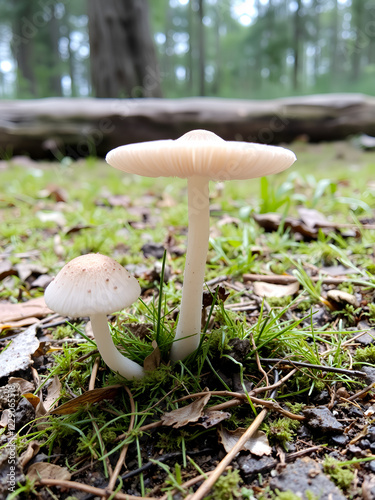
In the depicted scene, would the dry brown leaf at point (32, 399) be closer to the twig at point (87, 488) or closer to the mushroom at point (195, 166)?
the twig at point (87, 488)

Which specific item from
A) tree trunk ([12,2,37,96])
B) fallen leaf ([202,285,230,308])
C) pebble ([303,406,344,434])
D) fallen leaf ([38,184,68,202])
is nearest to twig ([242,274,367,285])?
fallen leaf ([202,285,230,308])

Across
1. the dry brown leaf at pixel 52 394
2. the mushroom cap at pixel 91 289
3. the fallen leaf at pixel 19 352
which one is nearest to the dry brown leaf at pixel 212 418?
the mushroom cap at pixel 91 289

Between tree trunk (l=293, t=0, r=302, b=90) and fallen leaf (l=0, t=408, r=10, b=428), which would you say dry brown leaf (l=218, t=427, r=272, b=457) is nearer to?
fallen leaf (l=0, t=408, r=10, b=428)

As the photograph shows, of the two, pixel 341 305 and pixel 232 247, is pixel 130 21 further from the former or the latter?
pixel 341 305

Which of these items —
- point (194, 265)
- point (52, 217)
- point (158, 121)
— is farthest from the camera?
point (158, 121)

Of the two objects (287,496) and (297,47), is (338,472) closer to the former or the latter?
(287,496)

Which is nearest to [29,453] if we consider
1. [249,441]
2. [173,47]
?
[249,441]
